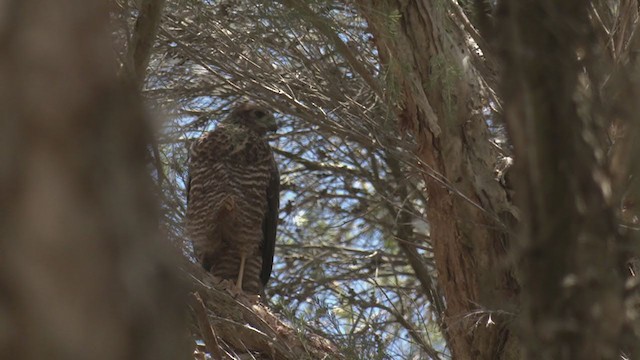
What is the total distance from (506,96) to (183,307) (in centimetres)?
51

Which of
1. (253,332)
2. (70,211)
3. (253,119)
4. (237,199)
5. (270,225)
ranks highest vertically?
(253,119)

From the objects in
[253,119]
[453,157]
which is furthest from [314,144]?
[453,157]

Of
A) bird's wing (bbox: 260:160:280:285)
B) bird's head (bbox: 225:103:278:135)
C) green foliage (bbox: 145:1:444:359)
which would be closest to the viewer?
green foliage (bbox: 145:1:444:359)

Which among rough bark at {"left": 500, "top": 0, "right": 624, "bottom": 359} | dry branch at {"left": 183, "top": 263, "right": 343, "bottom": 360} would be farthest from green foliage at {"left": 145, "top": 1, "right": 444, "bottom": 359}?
rough bark at {"left": 500, "top": 0, "right": 624, "bottom": 359}

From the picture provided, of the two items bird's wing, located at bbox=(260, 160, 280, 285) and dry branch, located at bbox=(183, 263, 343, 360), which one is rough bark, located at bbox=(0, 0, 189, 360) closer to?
dry branch, located at bbox=(183, 263, 343, 360)

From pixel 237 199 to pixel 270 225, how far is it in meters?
0.31

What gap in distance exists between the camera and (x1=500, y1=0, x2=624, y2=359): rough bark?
1.21m

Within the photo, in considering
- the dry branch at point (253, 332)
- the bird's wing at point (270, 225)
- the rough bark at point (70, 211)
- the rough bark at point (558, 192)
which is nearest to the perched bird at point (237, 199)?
the bird's wing at point (270, 225)

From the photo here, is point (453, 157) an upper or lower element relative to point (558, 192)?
upper

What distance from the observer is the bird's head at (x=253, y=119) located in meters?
7.07

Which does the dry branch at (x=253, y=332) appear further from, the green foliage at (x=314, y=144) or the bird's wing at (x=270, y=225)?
the bird's wing at (x=270, y=225)

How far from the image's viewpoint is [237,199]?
730 cm

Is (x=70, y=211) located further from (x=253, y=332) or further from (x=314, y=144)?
(x=314, y=144)

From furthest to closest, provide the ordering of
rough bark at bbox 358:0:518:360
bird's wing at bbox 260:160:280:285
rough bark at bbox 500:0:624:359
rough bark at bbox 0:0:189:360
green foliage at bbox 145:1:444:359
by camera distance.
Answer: bird's wing at bbox 260:160:280:285 < green foliage at bbox 145:1:444:359 < rough bark at bbox 358:0:518:360 < rough bark at bbox 500:0:624:359 < rough bark at bbox 0:0:189:360
